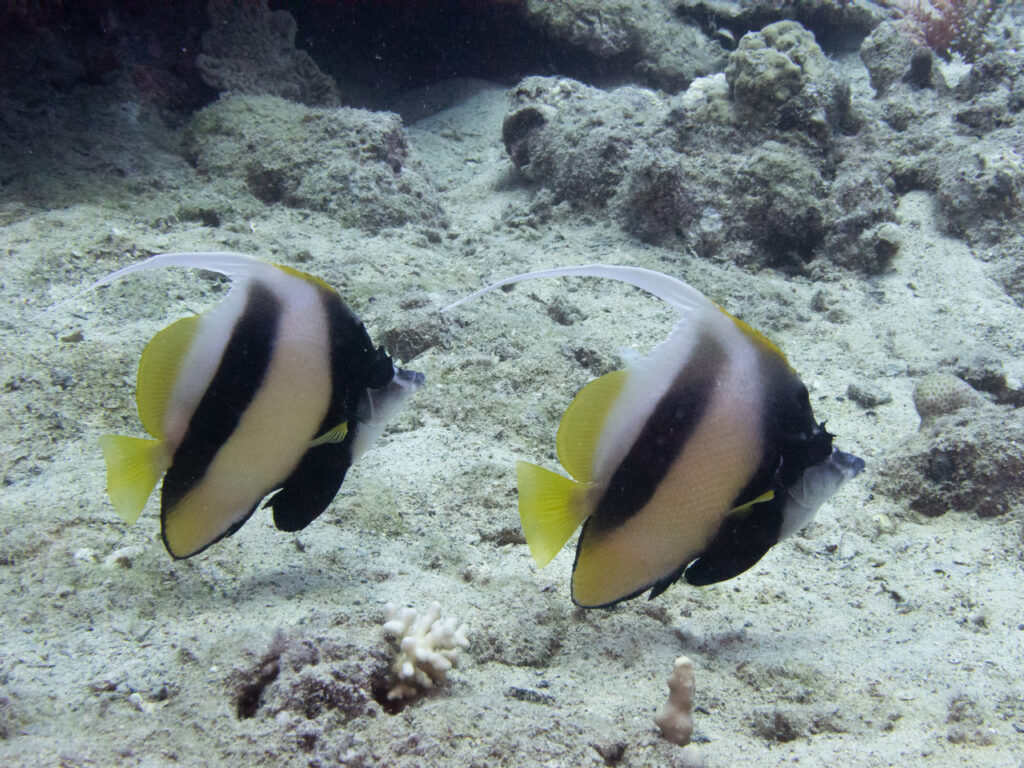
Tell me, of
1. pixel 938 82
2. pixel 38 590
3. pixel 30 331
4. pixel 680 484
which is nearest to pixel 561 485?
pixel 680 484

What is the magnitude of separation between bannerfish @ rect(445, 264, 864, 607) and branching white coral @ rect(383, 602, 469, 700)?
0.44m

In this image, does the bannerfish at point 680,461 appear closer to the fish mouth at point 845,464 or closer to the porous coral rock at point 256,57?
the fish mouth at point 845,464

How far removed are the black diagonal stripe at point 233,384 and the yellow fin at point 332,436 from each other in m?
0.22

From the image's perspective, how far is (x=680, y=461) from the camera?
1.51 meters

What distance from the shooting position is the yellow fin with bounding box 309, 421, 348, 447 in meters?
1.73

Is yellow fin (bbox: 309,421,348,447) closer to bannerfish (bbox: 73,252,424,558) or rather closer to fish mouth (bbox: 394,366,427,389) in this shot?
bannerfish (bbox: 73,252,424,558)

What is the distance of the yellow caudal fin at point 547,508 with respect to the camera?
61.2 inches

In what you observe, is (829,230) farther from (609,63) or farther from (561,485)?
(609,63)

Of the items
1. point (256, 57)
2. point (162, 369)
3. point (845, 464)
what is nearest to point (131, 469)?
point (162, 369)

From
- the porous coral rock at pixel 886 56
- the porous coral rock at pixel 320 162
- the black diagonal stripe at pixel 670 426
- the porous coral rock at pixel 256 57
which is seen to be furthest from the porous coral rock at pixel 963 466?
the porous coral rock at pixel 256 57

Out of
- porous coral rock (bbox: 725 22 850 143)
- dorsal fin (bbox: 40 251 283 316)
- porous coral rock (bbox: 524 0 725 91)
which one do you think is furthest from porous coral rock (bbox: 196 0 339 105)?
dorsal fin (bbox: 40 251 283 316)

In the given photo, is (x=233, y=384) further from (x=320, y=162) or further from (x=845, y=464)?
(x=320, y=162)

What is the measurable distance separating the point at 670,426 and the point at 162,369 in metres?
1.38

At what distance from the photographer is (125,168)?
4695 mm
